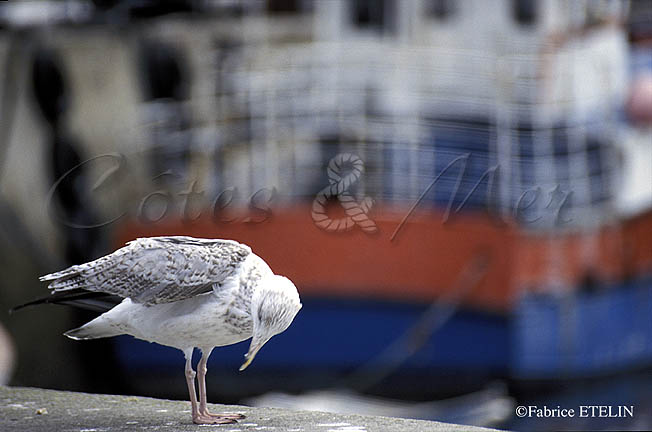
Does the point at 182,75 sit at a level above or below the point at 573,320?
above

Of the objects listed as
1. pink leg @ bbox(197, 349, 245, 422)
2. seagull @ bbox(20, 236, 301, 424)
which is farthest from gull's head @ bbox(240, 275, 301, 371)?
pink leg @ bbox(197, 349, 245, 422)

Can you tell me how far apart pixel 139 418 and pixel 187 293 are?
36 centimetres

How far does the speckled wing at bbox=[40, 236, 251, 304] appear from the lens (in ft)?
6.97

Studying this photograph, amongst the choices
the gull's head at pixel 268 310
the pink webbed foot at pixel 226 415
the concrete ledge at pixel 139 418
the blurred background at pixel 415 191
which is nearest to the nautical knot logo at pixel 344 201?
the blurred background at pixel 415 191

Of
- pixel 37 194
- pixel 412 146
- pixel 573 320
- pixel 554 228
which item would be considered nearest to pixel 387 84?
pixel 412 146

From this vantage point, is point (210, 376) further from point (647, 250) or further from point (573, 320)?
point (647, 250)

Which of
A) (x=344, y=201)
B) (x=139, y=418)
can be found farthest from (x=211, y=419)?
(x=344, y=201)

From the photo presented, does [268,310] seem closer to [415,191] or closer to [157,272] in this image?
[157,272]

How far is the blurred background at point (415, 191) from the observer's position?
15.7 feet

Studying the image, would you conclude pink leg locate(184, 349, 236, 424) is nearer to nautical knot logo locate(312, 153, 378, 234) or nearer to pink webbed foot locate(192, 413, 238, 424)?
pink webbed foot locate(192, 413, 238, 424)

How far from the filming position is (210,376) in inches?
196

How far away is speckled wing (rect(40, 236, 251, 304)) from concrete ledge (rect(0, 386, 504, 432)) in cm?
28

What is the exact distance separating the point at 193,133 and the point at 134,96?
1.29 feet

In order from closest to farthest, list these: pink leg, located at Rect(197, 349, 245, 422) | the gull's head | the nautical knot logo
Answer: the gull's head → pink leg, located at Rect(197, 349, 245, 422) → the nautical knot logo
